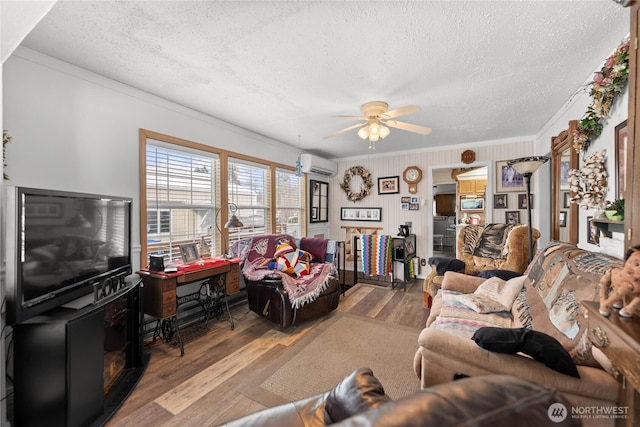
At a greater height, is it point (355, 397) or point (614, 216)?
point (614, 216)

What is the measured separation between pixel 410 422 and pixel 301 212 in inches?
184

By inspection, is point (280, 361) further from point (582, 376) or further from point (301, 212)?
point (301, 212)

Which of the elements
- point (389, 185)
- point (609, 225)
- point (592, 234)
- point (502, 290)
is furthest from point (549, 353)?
point (389, 185)

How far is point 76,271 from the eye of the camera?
1.69 meters

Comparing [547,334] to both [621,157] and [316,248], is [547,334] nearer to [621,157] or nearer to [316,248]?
[621,157]

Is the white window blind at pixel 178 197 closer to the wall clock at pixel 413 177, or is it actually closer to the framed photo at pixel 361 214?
the framed photo at pixel 361 214

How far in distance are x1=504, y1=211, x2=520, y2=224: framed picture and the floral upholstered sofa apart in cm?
237

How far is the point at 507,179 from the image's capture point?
4.20m

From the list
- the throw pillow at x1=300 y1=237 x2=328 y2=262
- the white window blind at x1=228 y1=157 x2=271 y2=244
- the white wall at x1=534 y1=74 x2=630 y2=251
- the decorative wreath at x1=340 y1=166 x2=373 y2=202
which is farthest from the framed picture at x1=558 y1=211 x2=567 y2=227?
the white window blind at x1=228 y1=157 x2=271 y2=244

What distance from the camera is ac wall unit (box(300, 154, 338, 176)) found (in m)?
Result: 4.77

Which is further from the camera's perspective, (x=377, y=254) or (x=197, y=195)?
(x=377, y=254)

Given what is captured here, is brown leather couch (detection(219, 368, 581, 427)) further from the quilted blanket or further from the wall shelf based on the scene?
the quilted blanket

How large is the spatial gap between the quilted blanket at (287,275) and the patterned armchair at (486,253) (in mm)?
1295

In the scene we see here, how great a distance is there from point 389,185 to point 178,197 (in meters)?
3.74
